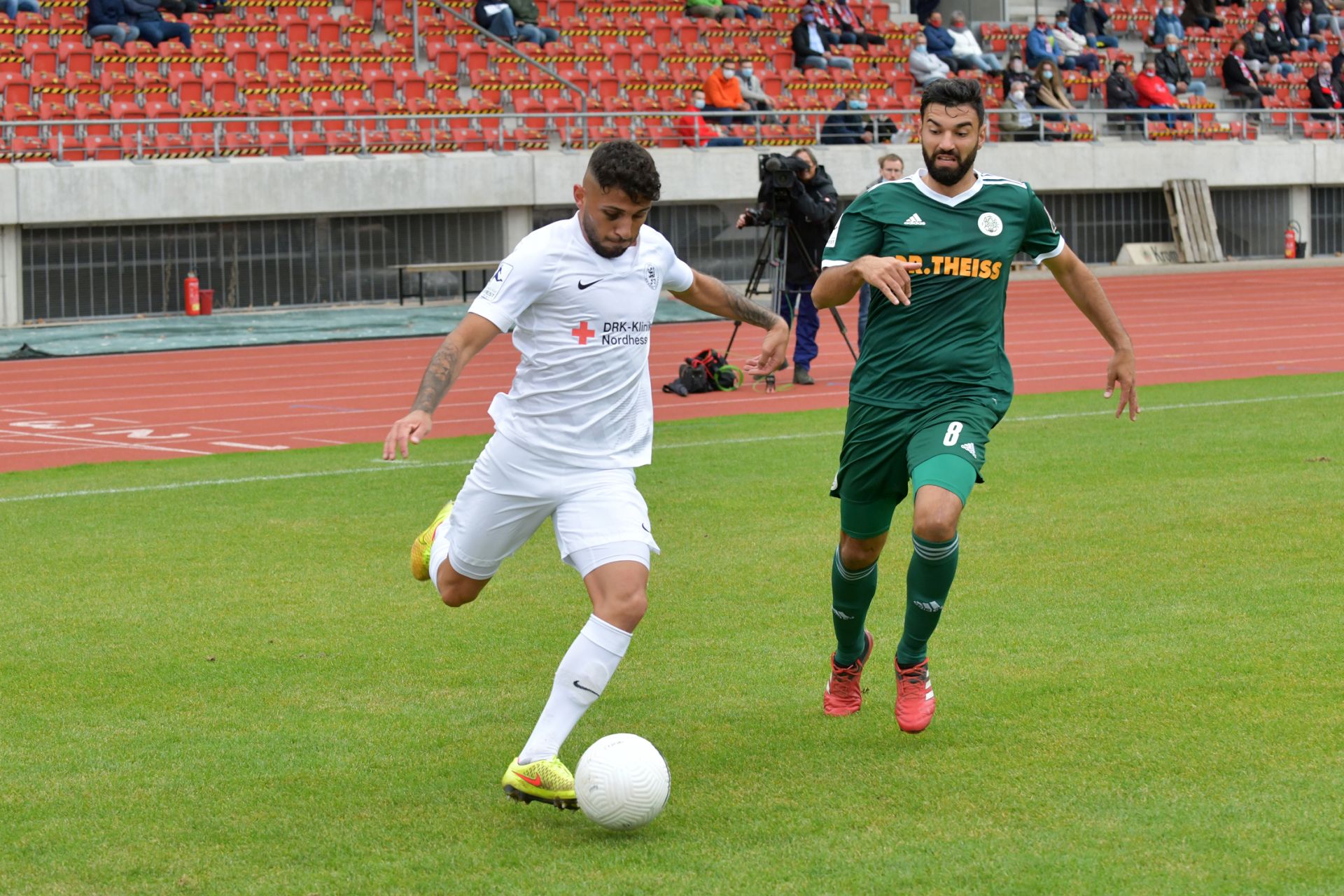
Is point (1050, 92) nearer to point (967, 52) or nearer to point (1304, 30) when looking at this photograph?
point (967, 52)

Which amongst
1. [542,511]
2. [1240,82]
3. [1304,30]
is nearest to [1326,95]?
[1240,82]

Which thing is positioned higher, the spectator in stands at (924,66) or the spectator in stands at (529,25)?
the spectator in stands at (529,25)

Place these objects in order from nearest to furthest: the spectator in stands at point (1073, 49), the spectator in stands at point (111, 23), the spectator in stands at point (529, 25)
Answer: the spectator in stands at point (111, 23)
the spectator in stands at point (529, 25)
the spectator in stands at point (1073, 49)

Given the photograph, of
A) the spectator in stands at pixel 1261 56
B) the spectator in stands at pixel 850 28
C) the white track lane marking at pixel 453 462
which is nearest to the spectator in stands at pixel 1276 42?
the spectator in stands at pixel 1261 56

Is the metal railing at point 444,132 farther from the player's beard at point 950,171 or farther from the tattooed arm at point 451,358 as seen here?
the tattooed arm at point 451,358

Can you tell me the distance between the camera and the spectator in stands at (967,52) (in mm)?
38281

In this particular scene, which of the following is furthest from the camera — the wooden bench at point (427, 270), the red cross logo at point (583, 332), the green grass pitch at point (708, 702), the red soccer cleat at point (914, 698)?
the wooden bench at point (427, 270)

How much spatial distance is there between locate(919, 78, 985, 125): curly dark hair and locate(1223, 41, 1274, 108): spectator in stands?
37.6 m

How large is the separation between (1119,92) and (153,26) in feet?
67.3

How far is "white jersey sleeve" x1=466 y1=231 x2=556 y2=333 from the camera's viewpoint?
217 inches

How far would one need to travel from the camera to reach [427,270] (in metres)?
29.3

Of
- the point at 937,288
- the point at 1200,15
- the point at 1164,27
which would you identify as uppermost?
the point at 1200,15

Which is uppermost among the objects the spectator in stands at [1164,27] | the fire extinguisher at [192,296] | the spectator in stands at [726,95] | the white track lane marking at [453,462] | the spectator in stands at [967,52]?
the spectator in stands at [1164,27]

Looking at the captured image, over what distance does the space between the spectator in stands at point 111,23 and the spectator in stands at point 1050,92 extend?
733 inches
